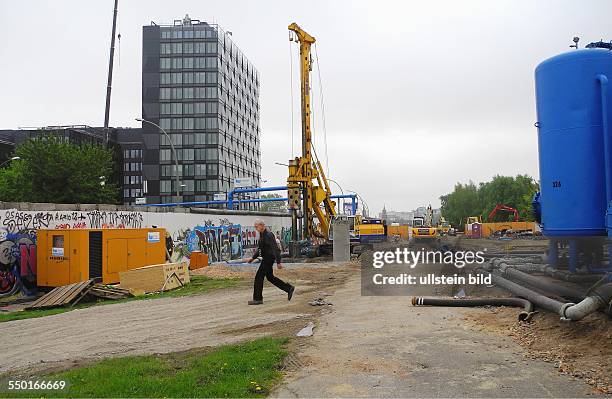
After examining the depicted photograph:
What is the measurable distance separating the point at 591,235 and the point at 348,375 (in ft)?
13.3

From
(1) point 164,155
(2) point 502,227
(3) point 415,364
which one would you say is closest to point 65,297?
(3) point 415,364

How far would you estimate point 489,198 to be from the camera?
96312 millimetres

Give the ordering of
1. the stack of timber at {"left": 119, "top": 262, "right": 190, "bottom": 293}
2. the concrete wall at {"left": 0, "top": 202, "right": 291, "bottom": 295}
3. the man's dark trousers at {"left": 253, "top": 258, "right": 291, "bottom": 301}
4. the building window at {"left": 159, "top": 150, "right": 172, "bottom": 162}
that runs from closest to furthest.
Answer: the man's dark trousers at {"left": 253, "top": 258, "right": 291, "bottom": 301} → the stack of timber at {"left": 119, "top": 262, "right": 190, "bottom": 293} → the concrete wall at {"left": 0, "top": 202, "right": 291, "bottom": 295} → the building window at {"left": 159, "top": 150, "right": 172, "bottom": 162}

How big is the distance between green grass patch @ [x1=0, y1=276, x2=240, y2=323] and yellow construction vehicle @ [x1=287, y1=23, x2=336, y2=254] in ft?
33.3

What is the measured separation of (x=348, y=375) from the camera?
5574 millimetres

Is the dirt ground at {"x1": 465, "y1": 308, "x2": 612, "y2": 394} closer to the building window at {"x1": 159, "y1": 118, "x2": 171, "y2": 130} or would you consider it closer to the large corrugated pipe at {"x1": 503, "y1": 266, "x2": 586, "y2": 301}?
the large corrugated pipe at {"x1": 503, "y1": 266, "x2": 586, "y2": 301}

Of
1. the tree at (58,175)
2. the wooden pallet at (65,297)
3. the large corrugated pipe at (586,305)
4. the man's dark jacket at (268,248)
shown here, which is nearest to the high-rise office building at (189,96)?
the tree at (58,175)

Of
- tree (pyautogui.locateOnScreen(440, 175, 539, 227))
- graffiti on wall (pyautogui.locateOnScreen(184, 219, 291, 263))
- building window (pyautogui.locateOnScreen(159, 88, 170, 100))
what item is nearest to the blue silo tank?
graffiti on wall (pyautogui.locateOnScreen(184, 219, 291, 263))

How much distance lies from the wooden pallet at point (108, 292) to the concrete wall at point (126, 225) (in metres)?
3.55

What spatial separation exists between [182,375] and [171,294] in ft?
29.5

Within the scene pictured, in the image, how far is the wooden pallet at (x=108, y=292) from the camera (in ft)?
45.4

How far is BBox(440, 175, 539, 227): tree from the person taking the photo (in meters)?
88.3

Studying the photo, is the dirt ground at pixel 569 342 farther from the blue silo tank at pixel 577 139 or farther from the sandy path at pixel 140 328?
the sandy path at pixel 140 328

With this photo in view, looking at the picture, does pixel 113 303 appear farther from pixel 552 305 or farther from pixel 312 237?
pixel 312 237
